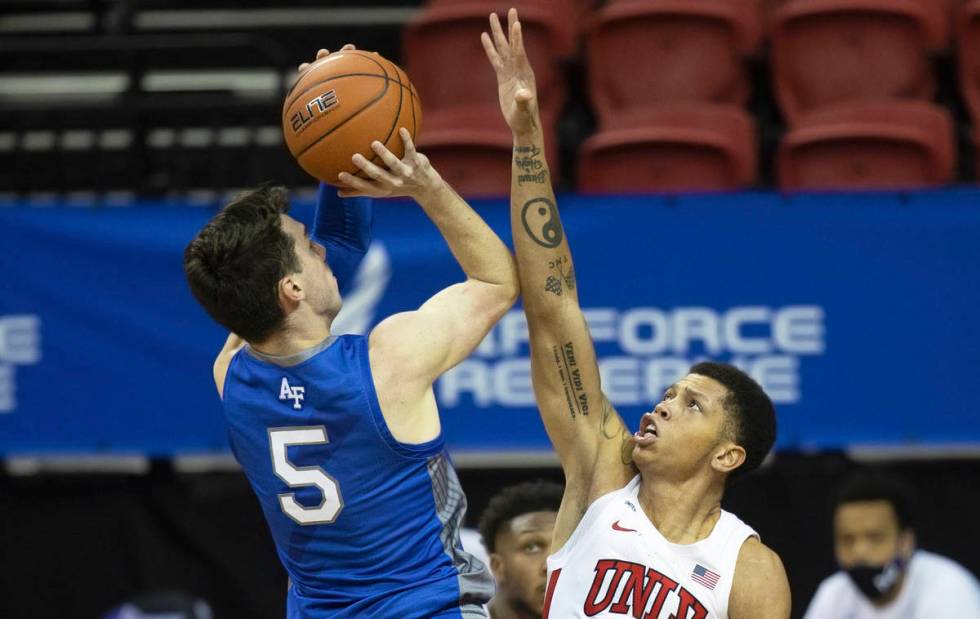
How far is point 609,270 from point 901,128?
5.03 feet

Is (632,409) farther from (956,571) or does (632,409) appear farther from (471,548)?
(956,571)

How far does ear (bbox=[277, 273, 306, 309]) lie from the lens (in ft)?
10.7

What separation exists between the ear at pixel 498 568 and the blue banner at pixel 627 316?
123 centimetres

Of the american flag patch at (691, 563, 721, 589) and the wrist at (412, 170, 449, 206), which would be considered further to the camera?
the american flag patch at (691, 563, 721, 589)

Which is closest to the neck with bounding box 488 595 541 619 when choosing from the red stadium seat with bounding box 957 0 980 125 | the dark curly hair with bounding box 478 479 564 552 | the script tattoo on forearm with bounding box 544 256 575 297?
the dark curly hair with bounding box 478 479 564 552

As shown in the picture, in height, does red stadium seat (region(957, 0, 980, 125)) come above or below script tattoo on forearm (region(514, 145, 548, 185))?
above

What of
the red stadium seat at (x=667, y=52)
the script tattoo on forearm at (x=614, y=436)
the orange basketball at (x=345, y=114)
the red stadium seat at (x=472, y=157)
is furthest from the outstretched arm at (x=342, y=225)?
the red stadium seat at (x=667, y=52)

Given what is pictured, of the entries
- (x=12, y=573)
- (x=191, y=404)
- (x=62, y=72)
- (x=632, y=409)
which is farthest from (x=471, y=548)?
(x=62, y=72)

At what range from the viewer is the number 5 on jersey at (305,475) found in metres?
3.25

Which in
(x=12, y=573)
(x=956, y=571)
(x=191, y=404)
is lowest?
(x=12, y=573)

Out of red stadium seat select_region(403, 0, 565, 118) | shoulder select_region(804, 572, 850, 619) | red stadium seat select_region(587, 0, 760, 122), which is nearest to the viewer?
shoulder select_region(804, 572, 850, 619)

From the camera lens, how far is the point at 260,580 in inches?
253

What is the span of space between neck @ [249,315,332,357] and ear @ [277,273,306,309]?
0.04 metres

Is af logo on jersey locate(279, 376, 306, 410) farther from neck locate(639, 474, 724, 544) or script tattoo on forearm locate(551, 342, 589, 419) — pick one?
neck locate(639, 474, 724, 544)
